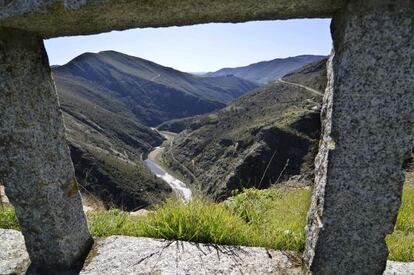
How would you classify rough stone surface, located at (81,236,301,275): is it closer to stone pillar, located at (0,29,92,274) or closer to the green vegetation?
stone pillar, located at (0,29,92,274)

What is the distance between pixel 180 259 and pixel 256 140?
92366mm

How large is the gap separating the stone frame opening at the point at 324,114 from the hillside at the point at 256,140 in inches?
1697

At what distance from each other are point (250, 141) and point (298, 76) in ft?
257

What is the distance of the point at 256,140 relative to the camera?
94.9 meters

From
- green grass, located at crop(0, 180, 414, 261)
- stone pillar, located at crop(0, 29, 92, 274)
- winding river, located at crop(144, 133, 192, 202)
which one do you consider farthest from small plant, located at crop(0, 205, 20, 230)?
winding river, located at crop(144, 133, 192, 202)

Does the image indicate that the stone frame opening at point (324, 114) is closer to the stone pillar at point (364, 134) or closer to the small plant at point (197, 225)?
the stone pillar at point (364, 134)

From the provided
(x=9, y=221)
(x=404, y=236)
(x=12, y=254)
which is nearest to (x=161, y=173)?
(x=9, y=221)

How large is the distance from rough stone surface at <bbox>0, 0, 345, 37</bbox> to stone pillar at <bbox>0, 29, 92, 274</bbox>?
0.30 meters

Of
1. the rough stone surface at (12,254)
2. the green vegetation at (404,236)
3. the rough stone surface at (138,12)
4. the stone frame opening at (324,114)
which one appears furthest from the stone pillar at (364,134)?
the rough stone surface at (12,254)

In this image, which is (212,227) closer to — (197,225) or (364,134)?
(197,225)

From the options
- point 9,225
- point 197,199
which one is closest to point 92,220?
point 9,225

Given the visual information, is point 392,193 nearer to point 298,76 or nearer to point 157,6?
point 157,6

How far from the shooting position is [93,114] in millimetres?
167875

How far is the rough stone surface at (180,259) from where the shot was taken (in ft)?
11.0
